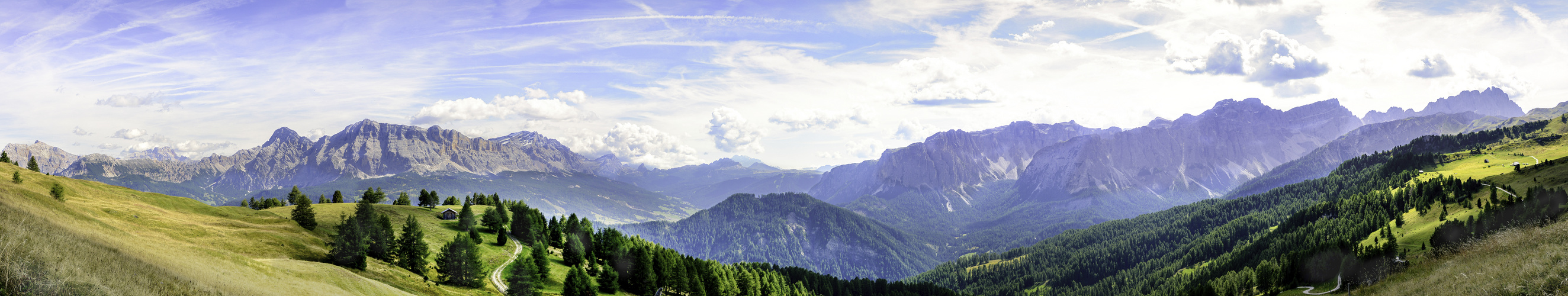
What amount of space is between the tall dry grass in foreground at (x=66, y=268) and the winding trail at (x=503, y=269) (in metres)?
39.0

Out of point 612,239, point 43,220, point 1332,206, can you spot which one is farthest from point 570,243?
point 1332,206

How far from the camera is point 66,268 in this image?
3347 cm

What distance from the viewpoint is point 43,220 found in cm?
4256

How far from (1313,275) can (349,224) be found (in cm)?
17015

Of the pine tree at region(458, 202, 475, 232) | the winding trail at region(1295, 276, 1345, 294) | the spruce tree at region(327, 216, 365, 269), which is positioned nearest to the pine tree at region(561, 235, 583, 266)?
the pine tree at region(458, 202, 475, 232)

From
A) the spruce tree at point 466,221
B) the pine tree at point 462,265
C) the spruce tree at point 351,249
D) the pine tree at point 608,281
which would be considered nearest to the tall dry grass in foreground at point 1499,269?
the pine tree at point 608,281

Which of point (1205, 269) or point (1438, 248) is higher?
point (1438, 248)

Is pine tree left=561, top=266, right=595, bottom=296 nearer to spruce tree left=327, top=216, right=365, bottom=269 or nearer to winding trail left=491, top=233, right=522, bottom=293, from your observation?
winding trail left=491, top=233, right=522, bottom=293

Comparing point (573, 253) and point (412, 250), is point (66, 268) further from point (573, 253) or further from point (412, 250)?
point (573, 253)

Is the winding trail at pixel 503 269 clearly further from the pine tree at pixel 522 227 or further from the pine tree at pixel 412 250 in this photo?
the pine tree at pixel 412 250

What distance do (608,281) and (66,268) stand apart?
58.0 m

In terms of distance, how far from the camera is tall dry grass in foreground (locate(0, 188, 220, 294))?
3155cm

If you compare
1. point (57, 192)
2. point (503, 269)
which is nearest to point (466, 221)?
point (503, 269)

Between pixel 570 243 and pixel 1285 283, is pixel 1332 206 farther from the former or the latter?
pixel 570 243
